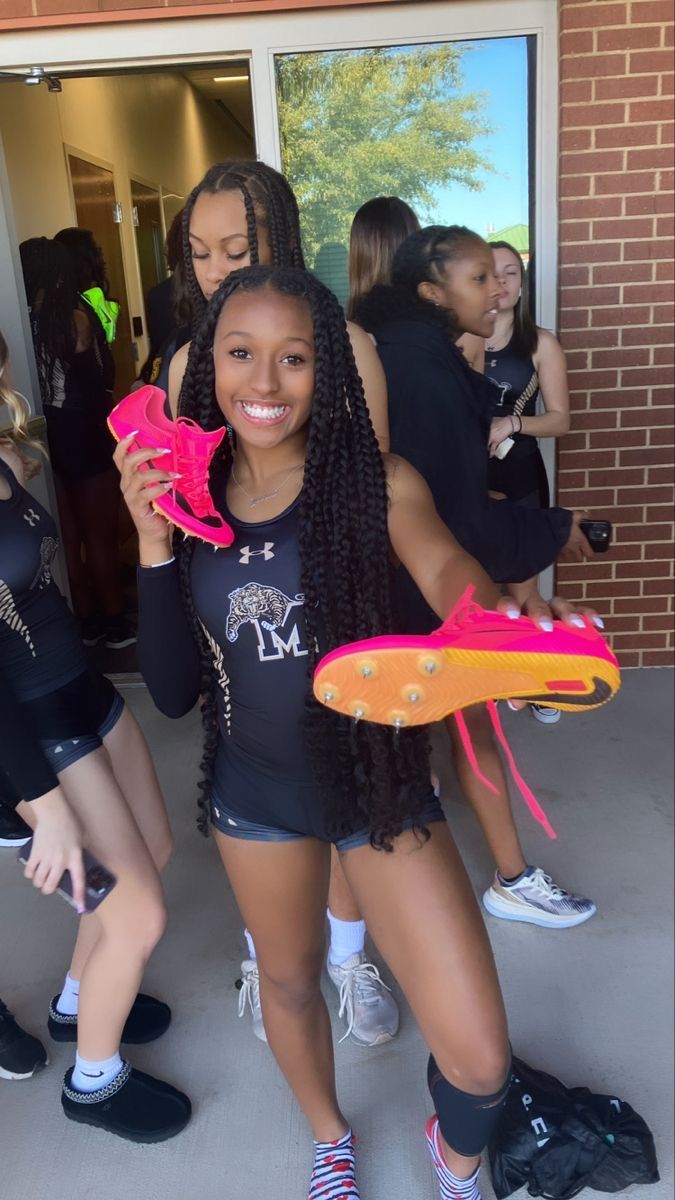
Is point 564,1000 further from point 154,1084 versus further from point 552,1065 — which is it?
point 154,1084

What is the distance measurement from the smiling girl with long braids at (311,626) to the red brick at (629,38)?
2635 mm

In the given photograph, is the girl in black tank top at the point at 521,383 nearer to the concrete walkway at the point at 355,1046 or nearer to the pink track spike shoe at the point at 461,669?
the concrete walkway at the point at 355,1046

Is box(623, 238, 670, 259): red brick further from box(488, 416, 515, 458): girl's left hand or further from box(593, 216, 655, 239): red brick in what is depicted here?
→ box(488, 416, 515, 458): girl's left hand

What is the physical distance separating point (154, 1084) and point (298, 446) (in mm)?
1384

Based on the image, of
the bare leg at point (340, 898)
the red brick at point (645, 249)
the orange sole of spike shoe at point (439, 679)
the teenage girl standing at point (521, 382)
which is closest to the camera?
the orange sole of spike shoe at point (439, 679)

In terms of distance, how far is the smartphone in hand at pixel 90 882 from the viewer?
65.1 inches

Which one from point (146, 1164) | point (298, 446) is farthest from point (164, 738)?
point (298, 446)

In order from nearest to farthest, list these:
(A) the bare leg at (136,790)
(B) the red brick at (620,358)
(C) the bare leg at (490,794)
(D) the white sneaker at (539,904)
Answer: (A) the bare leg at (136,790), (C) the bare leg at (490,794), (D) the white sneaker at (539,904), (B) the red brick at (620,358)

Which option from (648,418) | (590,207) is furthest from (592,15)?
(648,418)

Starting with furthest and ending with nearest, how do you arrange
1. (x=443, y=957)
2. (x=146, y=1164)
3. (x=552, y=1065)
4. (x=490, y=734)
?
(x=490, y=734)
(x=552, y=1065)
(x=146, y=1164)
(x=443, y=957)

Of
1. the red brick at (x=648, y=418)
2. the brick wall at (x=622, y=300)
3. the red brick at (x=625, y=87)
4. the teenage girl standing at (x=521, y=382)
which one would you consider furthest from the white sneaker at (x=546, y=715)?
the red brick at (x=625, y=87)

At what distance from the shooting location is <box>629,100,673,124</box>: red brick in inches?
135

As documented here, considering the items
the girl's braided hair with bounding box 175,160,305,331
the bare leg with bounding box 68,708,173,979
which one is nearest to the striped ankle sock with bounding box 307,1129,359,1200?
the bare leg with bounding box 68,708,173,979

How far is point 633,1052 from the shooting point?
2.06 m
